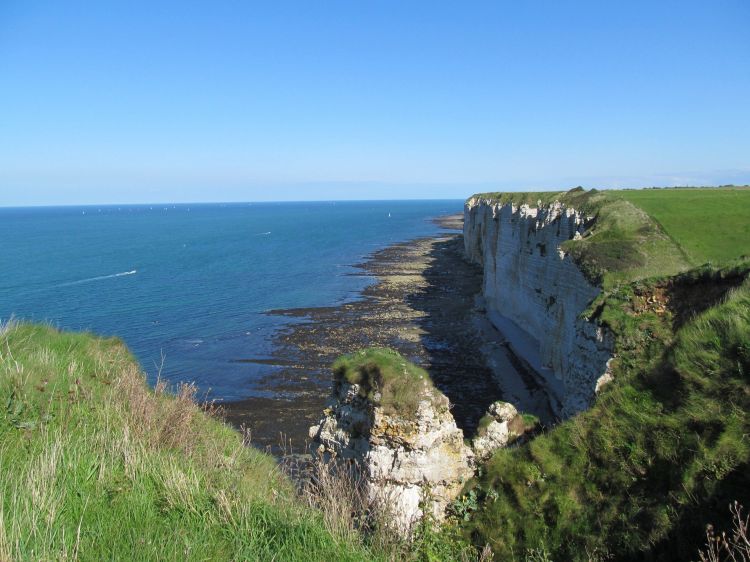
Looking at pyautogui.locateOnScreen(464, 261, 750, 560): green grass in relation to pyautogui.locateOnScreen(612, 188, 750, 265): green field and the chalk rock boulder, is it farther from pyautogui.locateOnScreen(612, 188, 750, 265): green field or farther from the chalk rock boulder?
pyautogui.locateOnScreen(612, 188, 750, 265): green field

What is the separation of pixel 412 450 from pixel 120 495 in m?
6.37

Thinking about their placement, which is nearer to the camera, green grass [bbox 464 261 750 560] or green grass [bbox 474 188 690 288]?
green grass [bbox 464 261 750 560]

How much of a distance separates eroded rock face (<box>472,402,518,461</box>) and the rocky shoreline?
549cm

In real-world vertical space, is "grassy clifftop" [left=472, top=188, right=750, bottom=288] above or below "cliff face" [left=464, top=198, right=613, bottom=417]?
above

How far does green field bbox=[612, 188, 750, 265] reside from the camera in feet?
75.2

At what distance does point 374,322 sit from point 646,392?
34616mm

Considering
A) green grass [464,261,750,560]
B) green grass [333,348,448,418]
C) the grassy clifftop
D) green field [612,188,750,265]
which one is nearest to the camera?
green grass [464,261,750,560]

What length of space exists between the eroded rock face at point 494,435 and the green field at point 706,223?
47.2ft

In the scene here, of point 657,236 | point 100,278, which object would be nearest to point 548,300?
point 657,236

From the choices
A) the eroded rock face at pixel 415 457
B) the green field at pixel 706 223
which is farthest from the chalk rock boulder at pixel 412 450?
the green field at pixel 706 223

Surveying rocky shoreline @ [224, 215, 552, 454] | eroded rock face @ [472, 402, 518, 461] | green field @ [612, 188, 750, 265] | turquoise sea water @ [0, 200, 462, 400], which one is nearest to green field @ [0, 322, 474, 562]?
eroded rock face @ [472, 402, 518, 461]

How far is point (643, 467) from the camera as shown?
8867 mm

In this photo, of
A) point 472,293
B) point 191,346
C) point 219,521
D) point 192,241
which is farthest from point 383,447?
point 192,241

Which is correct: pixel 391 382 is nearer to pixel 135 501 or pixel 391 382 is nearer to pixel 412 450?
pixel 412 450
